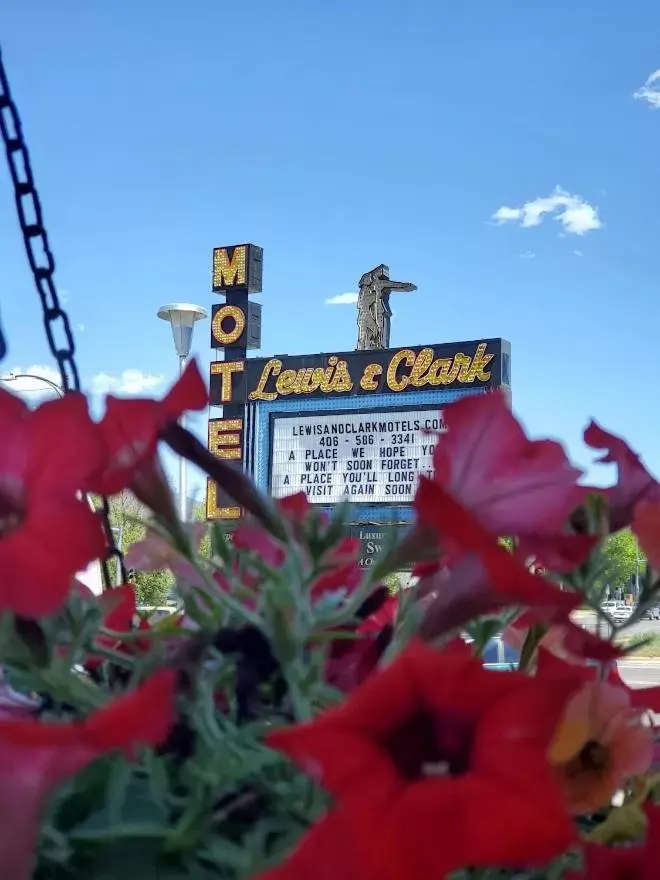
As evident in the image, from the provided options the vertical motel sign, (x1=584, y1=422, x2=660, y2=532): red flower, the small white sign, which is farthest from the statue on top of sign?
(x1=584, y1=422, x2=660, y2=532): red flower

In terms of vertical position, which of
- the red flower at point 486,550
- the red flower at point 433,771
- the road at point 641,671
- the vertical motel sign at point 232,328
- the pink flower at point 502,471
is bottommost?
the road at point 641,671

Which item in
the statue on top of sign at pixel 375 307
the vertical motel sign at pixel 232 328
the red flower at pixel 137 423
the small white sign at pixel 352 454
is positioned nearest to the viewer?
the red flower at pixel 137 423

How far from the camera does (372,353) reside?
12.1 metres

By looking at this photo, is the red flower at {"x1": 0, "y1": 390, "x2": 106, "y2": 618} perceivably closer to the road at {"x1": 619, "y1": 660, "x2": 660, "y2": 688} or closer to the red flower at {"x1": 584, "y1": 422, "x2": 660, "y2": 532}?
the red flower at {"x1": 584, "y1": 422, "x2": 660, "y2": 532}

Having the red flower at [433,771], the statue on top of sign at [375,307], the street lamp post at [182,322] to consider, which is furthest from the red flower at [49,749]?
the statue on top of sign at [375,307]

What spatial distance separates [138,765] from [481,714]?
4.1 inches

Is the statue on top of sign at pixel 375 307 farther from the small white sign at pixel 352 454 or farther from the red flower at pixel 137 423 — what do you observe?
the red flower at pixel 137 423

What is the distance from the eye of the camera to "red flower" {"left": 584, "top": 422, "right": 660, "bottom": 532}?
39 cm

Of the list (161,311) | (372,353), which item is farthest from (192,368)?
(372,353)

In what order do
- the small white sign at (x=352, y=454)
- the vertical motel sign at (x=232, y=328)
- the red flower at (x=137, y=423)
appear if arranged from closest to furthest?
the red flower at (x=137, y=423) → the small white sign at (x=352, y=454) → the vertical motel sign at (x=232, y=328)

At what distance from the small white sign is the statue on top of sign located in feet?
5.45

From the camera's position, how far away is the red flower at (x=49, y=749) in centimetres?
20

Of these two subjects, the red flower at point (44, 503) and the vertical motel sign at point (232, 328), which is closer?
the red flower at point (44, 503)

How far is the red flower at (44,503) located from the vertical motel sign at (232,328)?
40.1ft
